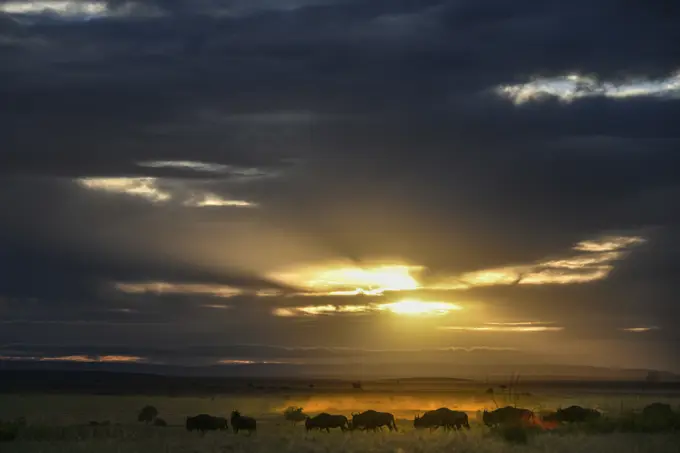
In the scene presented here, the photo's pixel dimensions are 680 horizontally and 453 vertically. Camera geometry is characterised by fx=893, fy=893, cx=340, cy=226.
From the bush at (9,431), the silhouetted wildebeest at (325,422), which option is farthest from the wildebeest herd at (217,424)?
the bush at (9,431)

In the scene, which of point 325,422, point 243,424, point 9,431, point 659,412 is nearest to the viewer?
point 9,431

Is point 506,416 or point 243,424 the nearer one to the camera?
point 243,424

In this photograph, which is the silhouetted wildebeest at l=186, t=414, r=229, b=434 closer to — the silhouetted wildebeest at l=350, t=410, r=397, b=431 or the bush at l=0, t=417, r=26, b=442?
the silhouetted wildebeest at l=350, t=410, r=397, b=431

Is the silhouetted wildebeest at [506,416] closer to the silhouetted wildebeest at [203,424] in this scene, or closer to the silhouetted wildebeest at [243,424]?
the silhouetted wildebeest at [243,424]

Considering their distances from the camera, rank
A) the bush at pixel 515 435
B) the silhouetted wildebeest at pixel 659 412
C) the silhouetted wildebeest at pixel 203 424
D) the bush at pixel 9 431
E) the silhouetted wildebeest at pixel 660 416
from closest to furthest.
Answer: the bush at pixel 515 435 < the bush at pixel 9 431 < the silhouetted wildebeest at pixel 660 416 < the silhouetted wildebeest at pixel 203 424 < the silhouetted wildebeest at pixel 659 412

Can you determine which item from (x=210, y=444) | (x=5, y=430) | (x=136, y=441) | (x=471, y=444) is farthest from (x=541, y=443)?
(x=5, y=430)

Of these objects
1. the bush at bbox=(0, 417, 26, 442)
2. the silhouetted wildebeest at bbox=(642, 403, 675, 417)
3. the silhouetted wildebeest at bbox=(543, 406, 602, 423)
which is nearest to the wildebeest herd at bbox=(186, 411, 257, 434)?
the bush at bbox=(0, 417, 26, 442)

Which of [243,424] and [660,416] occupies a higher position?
[660,416]

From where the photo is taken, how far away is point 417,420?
1759 inches

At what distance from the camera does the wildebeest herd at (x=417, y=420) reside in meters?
41.2

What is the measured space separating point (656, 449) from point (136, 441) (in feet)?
59.3

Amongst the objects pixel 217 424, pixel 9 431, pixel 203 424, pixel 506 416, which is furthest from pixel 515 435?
pixel 9 431

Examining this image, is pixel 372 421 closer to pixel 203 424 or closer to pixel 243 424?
pixel 243 424

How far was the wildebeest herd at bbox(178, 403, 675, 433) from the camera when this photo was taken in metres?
41.2
